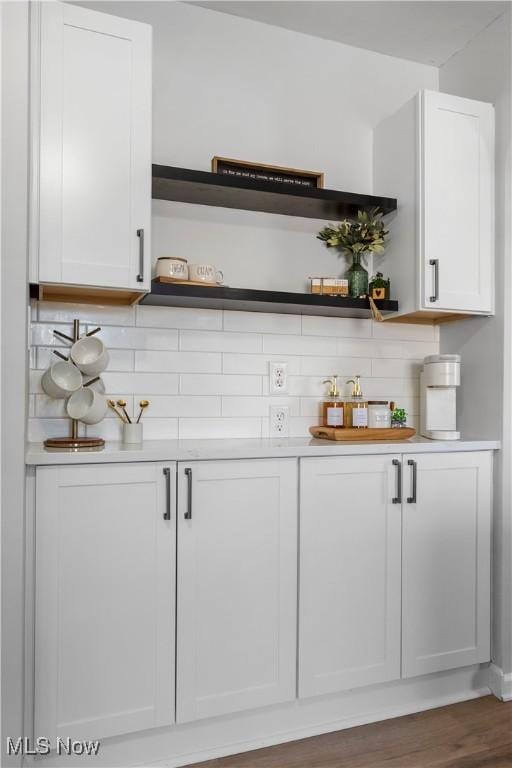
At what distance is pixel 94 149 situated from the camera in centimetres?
191

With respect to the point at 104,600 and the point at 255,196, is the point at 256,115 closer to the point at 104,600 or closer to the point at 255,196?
the point at 255,196

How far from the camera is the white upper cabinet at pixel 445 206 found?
2.36m

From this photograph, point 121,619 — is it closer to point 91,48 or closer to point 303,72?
point 91,48

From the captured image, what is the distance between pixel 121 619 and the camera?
182 centimetres

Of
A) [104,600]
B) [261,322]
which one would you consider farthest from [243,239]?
[104,600]

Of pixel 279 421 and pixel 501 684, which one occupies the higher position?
pixel 279 421

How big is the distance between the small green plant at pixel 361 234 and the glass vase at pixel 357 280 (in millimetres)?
54

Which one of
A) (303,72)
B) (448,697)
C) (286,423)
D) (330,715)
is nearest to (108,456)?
(286,423)

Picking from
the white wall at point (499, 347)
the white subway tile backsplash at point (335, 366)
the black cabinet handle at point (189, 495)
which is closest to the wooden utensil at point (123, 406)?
the black cabinet handle at point (189, 495)

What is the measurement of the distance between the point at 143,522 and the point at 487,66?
2.39 m

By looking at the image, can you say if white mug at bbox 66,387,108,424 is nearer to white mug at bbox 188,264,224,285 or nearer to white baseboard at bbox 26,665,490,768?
white mug at bbox 188,264,224,285

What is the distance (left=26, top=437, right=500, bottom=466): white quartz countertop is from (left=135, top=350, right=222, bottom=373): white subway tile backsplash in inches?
11.7

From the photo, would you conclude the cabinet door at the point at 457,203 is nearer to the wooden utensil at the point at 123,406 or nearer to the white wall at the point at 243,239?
the white wall at the point at 243,239

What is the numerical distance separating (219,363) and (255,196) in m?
0.69
